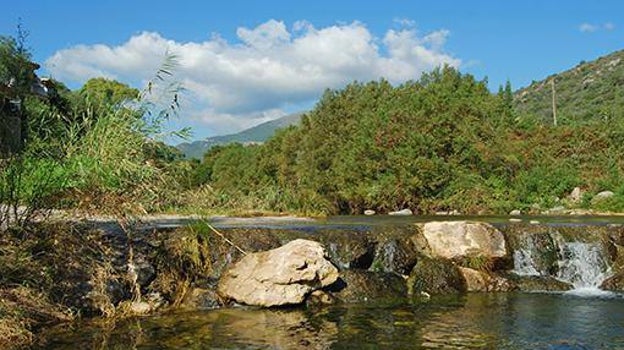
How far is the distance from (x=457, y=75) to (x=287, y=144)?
1516cm

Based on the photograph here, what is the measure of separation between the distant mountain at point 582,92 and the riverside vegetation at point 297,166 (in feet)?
2.46

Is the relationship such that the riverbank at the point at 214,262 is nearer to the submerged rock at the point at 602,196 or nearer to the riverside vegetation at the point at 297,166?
→ the riverside vegetation at the point at 297,166

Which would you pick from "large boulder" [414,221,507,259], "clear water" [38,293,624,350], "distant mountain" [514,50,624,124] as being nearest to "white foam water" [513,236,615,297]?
"large boulder" [414,221,507,259]

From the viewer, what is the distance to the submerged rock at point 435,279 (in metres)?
13.2

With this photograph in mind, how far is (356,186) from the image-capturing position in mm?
35938

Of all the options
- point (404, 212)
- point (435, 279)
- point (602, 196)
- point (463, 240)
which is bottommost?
point (435, 279)

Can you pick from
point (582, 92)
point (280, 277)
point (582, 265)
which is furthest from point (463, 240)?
point (582, 92)

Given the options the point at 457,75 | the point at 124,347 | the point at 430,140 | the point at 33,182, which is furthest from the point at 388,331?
the point at 457,75

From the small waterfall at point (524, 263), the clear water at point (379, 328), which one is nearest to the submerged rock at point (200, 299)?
the clear water at point (379, 328)

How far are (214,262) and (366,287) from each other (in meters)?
3.00

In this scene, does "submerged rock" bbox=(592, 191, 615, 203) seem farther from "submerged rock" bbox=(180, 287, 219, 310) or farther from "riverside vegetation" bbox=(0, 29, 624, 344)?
"submerged rock" bbox=(180, 287, 219, 310)

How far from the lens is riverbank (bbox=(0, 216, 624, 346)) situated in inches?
392

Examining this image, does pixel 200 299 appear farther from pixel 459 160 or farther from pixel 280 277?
pixel 459 160

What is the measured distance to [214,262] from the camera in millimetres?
12680
